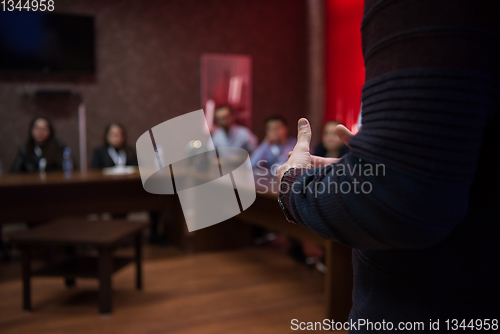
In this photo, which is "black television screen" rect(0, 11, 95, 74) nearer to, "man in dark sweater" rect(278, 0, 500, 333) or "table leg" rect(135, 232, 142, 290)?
"table leg" rect(135, 232, 142, 290)

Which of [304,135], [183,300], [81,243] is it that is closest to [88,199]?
[81,243]

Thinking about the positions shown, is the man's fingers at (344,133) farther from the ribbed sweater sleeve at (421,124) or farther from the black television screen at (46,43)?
the black television screen at (46,43)

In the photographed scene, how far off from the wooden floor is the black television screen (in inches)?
97.0

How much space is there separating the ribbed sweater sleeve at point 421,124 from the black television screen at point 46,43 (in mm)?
5207

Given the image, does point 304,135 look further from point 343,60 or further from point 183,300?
point 343,60

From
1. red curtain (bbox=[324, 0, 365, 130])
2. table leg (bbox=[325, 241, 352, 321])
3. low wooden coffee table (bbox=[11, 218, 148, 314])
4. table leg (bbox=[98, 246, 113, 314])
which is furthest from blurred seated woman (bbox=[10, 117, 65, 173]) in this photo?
red curtain (bbox=[324, 0, 365, 130])

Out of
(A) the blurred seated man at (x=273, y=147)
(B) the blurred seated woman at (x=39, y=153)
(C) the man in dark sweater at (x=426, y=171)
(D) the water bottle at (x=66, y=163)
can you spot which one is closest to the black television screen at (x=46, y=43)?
(B) the blurred seated woman at (x=39, y=153)

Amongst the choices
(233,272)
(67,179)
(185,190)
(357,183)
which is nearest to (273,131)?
(185,190)

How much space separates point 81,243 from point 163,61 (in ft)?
12.0

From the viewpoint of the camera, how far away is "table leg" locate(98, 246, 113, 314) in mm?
2426

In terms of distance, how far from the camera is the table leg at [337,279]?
228 cm

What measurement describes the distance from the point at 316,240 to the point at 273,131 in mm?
Result: 2157

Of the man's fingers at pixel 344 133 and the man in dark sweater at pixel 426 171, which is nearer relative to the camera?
the man in dark sweater at pixel 426 171

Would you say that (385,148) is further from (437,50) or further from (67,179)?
(67,179)
